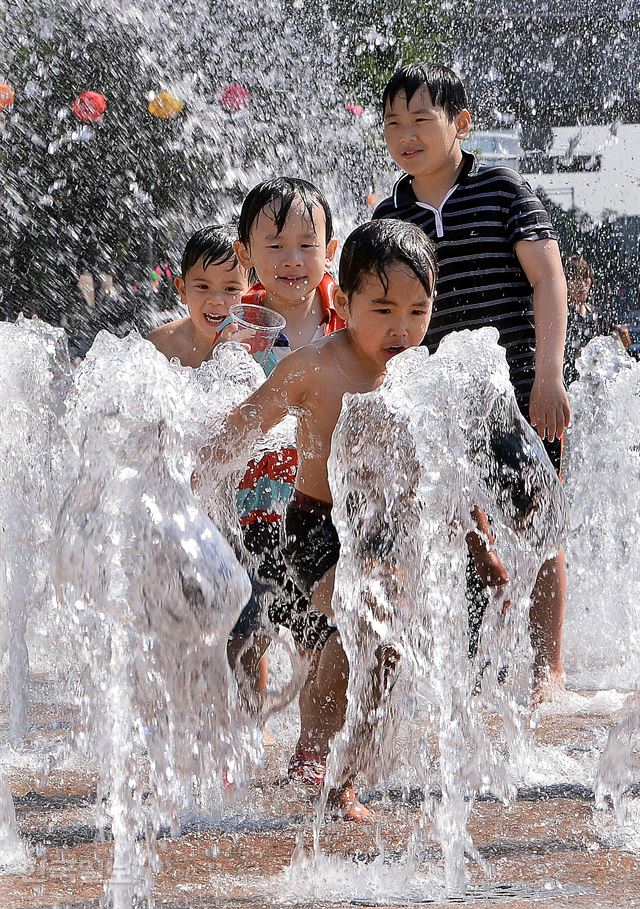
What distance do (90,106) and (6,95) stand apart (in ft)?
2.09

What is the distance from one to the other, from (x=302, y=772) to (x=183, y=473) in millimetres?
730

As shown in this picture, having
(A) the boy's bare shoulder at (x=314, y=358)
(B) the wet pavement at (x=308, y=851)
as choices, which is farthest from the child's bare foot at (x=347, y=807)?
(A) the boy's bare shoulder at (x=314, y=358)

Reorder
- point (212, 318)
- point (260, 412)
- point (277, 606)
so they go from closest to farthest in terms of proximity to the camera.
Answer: point (260, 412), point (277, 606), point (212, 318)

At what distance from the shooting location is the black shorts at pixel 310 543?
257cm

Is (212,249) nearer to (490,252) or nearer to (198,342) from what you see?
(198,342)

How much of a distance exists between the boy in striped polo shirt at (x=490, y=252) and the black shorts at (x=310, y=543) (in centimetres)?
69

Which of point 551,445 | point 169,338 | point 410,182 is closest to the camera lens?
Answer: point 551,445

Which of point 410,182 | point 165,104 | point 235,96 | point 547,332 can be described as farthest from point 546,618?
point 165,104

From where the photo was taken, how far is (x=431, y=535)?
2311 millimetres

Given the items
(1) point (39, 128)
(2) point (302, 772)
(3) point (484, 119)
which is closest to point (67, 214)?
(1) point (39, 128)

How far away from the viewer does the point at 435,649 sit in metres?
2.34

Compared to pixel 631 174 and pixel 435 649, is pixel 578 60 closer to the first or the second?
pixel 631 174

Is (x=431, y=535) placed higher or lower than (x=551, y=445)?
lower

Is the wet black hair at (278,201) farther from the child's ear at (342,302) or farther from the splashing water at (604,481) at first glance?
the splashing water at (604,481)
